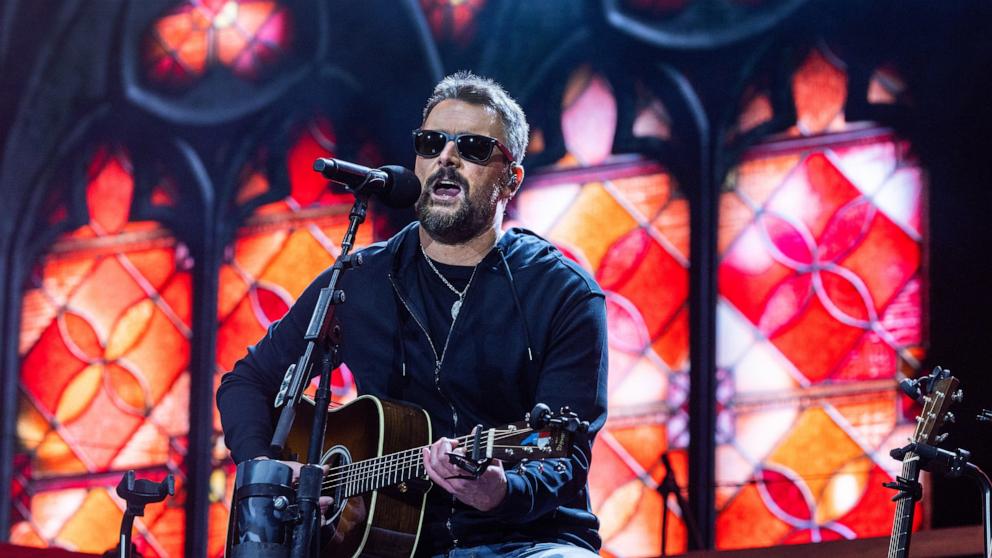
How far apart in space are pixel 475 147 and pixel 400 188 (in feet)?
1.34

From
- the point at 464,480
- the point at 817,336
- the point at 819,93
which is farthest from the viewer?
the point at 819,93

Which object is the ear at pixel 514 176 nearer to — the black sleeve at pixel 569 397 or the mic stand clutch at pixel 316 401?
the black sleeve at pixel 569 397

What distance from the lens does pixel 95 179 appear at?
8.23 m

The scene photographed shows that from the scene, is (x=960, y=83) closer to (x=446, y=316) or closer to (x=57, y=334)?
(x=446, y=316)

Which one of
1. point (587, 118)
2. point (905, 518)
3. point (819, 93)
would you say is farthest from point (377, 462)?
point (587, 118)

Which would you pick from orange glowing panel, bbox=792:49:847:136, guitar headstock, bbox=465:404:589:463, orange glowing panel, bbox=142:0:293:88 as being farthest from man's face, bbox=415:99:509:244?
orange glowing panel, bbox=142:0:293:88

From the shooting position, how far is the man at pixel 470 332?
346 cm

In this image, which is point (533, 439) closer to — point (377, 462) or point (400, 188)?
point (377, 462)

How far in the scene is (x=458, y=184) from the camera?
376 centimetres

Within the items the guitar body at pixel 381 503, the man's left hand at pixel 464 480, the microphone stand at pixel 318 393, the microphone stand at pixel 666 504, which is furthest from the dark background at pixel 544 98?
the microphone stand at pixel 318 393

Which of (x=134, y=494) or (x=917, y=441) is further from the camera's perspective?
(x=917, y=441)

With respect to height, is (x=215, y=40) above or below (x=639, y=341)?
above

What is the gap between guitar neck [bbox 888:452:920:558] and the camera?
12.1 feet

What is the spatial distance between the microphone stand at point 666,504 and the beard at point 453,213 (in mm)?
1906
